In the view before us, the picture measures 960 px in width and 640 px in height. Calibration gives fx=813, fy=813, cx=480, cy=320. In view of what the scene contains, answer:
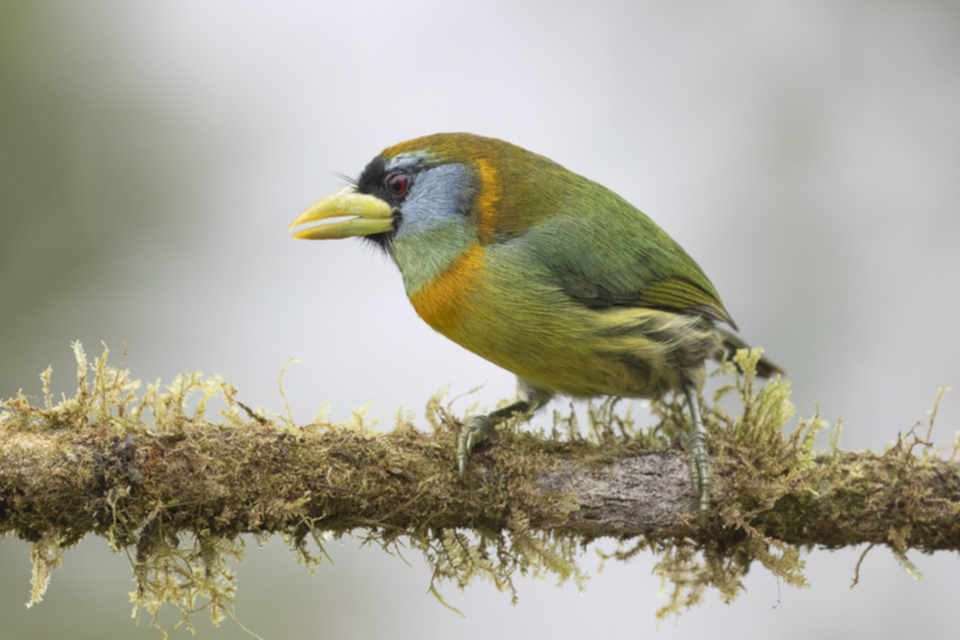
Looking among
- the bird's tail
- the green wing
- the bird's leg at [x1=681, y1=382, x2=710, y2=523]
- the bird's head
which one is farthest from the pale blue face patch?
the bird's tail

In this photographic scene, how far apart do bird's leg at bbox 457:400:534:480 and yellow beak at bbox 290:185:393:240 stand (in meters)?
0.77

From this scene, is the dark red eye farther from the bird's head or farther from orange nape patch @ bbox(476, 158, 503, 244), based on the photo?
orange nape patch @ bbox(476, 158, 503, 244)

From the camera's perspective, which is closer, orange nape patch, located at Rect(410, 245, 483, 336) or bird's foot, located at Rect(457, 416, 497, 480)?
bird's foot, located at Rect(457, 416, 497, 480)

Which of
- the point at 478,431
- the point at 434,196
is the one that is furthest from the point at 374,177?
the point at 478,431

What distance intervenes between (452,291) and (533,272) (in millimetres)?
275

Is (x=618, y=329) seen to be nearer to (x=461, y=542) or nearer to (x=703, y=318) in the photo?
(x=703, y=318)

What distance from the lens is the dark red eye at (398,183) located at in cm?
293

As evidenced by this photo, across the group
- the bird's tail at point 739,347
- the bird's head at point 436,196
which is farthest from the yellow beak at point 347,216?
the bird's tail at point 739,347

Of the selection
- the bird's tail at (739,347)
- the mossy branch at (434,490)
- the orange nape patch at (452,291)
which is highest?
the orange nape patch at (452,291)

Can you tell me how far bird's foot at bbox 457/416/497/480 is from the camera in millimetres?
2461

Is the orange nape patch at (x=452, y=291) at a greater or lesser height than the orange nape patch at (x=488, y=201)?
lesser

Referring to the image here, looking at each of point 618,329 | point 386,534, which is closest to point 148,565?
point 386,534

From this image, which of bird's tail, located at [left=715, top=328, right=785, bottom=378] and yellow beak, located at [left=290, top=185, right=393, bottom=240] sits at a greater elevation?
yellow beak, located at [left=290, top=185, right=393, bottom=240]

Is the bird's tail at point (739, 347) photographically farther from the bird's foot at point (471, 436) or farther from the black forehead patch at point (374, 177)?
the black forehead patch at point (374, 177)
